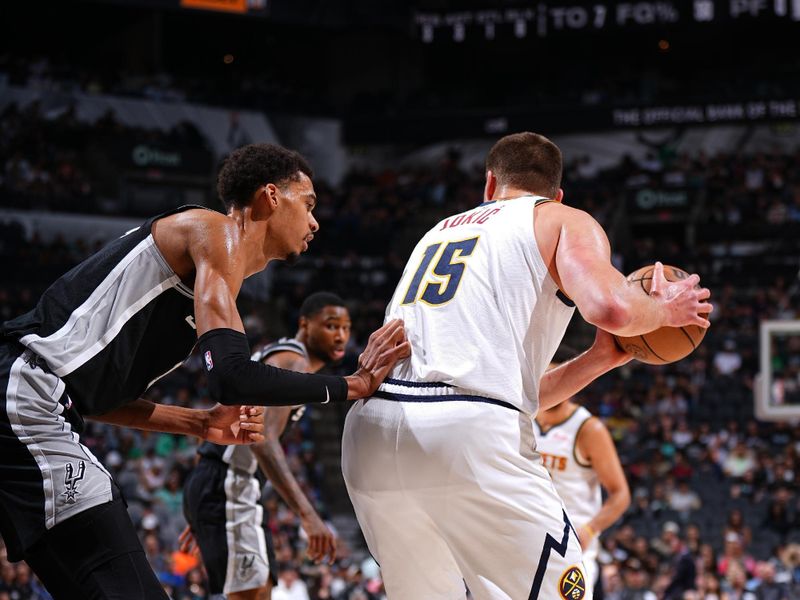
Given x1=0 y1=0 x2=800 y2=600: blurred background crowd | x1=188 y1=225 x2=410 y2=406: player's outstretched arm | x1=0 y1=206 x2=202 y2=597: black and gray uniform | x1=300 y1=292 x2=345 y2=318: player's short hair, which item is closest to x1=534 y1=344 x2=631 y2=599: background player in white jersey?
x1=300 y1=292 x2=345 y2=318: player's short hair

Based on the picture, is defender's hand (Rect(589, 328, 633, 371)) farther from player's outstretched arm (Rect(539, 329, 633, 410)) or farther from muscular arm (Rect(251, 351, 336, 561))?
muscular arm (Rect(251, 351, 336, 561))

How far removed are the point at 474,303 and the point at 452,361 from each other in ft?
0.68

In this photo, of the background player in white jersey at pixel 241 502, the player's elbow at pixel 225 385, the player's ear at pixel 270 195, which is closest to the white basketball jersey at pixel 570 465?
the background player in white jersey at pixel 241 502

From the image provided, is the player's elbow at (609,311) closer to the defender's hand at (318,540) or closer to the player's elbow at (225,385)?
the player's elbow at (225,385)

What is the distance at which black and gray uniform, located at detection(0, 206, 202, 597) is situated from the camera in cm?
316

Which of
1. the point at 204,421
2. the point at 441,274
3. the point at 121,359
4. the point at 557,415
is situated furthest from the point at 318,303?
the point at 121,359

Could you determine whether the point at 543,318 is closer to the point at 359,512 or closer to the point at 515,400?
the point at 515,400

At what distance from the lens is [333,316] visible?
6.05 meters

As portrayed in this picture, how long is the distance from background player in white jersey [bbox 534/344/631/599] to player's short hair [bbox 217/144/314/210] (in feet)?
10.5

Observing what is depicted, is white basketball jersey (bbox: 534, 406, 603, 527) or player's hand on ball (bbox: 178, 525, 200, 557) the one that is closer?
player's hand on ball (bbox: 178, 525, 200, 557)

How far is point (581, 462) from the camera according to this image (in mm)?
6547

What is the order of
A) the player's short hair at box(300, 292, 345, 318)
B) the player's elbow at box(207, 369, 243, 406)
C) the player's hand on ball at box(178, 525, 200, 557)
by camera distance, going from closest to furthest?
the player's elbow at box(207, 369, 243, 406) < the player's hand on ball at box(178, 525, 200, 557) < the player's short hair at box(300, 292, 345, 318)

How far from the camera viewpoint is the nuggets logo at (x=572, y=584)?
3209 millimetres

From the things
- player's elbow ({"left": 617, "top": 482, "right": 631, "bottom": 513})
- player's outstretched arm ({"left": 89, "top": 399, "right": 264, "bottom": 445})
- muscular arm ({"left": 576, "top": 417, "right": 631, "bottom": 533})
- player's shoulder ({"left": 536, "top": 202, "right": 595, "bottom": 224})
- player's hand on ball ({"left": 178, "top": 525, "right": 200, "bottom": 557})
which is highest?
player's shoulder ({"left": 536, "top": 202, "right": 595, "bottom": 224})
